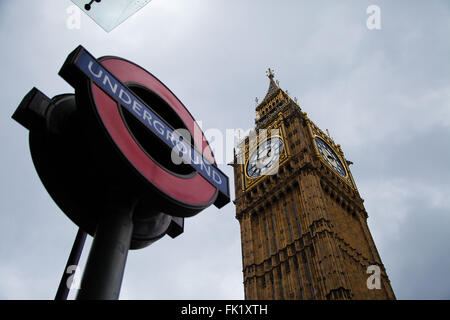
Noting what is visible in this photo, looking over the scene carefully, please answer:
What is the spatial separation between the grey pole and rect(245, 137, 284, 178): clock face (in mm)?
39549

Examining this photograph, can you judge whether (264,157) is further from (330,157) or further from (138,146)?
(138,146)

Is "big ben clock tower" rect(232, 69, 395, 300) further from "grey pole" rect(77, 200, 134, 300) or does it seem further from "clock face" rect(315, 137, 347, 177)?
"grey pole" rect(77, 200, 134, 300)

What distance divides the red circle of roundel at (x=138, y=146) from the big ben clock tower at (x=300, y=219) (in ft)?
83.5

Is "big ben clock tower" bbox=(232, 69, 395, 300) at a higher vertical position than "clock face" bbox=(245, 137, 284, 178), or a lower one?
lower

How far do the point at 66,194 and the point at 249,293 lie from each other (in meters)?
32.7

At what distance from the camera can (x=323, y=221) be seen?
34500 millimetres

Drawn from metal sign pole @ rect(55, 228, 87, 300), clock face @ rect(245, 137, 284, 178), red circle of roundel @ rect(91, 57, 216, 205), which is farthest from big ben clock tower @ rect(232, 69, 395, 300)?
metal sign pole @ rect(55, 228, 87, 300)

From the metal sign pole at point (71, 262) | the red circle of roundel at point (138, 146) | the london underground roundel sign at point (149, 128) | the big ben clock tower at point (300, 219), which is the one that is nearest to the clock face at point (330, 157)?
the big ben clock tower at point (300, 219)

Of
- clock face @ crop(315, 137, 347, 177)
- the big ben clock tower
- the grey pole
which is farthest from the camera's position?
clock face @ crop(315, 137, 347, 177)

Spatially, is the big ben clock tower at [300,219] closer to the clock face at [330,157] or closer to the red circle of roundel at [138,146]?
the clock face at [330,157]

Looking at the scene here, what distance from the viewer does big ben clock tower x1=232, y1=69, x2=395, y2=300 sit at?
3272cm

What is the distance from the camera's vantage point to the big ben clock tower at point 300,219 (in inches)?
1288

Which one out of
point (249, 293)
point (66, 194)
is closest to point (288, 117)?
point (249, 293)

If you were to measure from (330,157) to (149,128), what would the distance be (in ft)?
142
